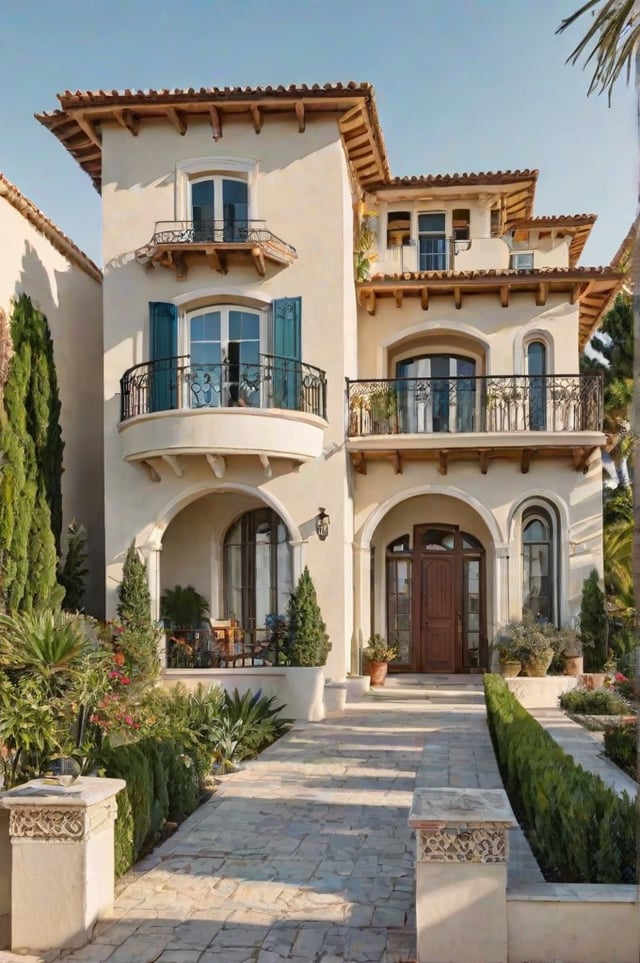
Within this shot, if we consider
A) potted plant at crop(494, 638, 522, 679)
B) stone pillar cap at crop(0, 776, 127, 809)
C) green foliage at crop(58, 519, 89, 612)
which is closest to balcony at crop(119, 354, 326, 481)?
green foliage at crop(58, 519, 89, 612)

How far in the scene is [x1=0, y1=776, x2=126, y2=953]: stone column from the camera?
6.12 metres

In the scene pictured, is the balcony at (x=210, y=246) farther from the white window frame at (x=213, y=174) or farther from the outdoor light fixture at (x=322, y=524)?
the outdoor light fixture at (x=322, y=524)

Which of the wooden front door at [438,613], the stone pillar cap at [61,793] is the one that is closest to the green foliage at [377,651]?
the wooden front door at [438,613]

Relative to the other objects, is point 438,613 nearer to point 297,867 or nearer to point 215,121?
point 215,121

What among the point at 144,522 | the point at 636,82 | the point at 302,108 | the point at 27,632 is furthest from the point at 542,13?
the point at 144,522

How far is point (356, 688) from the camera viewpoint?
57.2 ft

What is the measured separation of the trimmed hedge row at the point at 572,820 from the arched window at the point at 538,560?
10534 mm

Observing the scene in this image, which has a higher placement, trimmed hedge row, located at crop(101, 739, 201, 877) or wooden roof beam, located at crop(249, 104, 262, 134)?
wooden roof beam, located at crop(249, 104, 262, 134)

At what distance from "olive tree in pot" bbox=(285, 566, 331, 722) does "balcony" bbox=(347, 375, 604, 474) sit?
134 inches

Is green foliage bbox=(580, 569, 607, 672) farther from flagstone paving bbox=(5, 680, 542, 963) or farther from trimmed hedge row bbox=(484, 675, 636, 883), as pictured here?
trimmed hedge row bbox=(484, 675, 636, 883)

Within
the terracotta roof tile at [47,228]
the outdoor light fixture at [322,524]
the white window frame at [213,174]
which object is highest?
the white window frame at [213,174]

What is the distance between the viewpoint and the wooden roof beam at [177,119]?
1692 cm

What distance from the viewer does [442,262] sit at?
819 inches

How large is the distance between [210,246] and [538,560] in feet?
29.0
